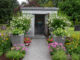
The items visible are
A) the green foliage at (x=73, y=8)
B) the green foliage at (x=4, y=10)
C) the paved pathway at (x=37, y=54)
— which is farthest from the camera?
the green foliage at (x=4, y=10)

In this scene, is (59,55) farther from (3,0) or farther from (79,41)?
(3,0)

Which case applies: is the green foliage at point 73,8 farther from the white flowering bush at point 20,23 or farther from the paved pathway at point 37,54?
the paved pathway at point 37,54

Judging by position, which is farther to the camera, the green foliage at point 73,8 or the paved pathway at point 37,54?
the green foliage at point 73,8

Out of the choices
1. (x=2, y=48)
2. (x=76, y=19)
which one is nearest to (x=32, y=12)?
(x=2, y=48)

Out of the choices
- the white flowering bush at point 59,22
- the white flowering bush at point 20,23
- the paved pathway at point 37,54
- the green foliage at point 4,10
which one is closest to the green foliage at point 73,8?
the white flowering bush at point 59,22

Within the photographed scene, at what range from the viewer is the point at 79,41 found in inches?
219

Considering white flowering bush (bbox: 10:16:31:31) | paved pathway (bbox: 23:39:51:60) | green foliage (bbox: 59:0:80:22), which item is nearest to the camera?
paved pathway (bbox: 23:39:51:60)

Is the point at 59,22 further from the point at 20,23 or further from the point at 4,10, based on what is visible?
the point at 4,10

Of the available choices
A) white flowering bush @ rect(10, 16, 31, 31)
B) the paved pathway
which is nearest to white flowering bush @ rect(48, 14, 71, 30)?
white flowering bush @ rect(10, 16, 31, 31)

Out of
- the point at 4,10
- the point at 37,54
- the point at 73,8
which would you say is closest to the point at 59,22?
the point at 37,54

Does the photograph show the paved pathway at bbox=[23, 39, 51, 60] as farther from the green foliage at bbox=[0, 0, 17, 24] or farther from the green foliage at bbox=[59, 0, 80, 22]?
the green foliage at bbox=[0, 0, 17, 24]

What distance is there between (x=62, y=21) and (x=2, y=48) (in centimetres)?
462

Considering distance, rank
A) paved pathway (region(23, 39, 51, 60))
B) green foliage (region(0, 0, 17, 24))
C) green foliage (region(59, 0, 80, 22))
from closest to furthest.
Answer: paved pathway (region(23, 39, 51, 60)), green foliage (region(59, 0, 80, 22)), green foliage (region(0, 0, 17, 24))

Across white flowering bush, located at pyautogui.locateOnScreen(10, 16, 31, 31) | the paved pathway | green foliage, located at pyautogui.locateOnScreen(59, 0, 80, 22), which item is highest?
green foliage, located at pyautogui.locateOnScreen(59, 0, 80, 22)
